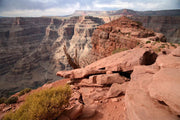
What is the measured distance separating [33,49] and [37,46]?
17.5 ft

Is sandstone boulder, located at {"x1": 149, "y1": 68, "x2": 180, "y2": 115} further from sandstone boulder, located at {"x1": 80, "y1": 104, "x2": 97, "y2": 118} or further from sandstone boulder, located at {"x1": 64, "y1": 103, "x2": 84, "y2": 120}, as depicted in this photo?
sandstone boulder, located at {"x1": 64, "y1": 103, "x2": 84, "y2": 120}

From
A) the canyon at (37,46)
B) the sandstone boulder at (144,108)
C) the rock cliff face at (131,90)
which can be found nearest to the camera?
the sandstone boulder at (144,108)

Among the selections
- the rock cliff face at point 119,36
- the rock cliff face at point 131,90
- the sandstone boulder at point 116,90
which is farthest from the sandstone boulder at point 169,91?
the rock cliff face at point 119,36

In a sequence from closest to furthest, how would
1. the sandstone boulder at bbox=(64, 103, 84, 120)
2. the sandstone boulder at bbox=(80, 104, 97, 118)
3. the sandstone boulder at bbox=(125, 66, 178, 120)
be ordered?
1. the sandstone boulder at bbox=(125, 66, 178, 120)
2. the sandstone boulder at bbox=(64, 103, 84, 120)
3. the sandstone boulder at bbox=(80, 104, 97, 118)

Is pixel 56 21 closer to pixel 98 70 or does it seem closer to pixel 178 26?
pixel 178 26

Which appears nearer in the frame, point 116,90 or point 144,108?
point 144,108

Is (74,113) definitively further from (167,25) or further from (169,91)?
(167,25)

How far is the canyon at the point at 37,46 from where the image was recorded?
48500 millimetres

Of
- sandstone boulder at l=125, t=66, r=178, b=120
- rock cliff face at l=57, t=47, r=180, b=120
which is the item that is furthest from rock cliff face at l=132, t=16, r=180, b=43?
sandstone boulder at l=125, t=66, r=178, b=120

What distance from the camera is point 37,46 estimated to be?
78.2 m

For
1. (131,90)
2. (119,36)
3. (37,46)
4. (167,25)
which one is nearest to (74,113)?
(131,90)

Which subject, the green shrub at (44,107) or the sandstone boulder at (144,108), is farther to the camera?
the green shrub at (44,107)

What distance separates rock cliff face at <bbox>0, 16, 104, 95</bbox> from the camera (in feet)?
160

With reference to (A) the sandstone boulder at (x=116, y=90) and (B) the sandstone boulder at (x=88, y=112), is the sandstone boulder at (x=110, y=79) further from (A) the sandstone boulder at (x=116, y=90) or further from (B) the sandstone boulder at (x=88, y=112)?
(B) the sandstone boulder at (x=88, y=112)
